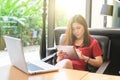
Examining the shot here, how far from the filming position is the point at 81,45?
2.46 m

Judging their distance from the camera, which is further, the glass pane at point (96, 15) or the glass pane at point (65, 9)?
the glass pane at point (96, 15)

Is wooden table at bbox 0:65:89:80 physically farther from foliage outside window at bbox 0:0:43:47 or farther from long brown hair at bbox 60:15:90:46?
foliage outside window at bbox 0:0:43:47

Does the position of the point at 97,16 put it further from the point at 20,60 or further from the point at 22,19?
the point at 20,60

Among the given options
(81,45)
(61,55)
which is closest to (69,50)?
(61,55)

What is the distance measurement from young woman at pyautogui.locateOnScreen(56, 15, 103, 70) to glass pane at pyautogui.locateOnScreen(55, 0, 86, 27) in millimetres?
1296

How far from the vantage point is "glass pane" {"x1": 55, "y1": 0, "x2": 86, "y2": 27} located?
3.79 m

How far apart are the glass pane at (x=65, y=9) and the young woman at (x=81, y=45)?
4.25ft

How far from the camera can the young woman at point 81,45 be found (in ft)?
7.50

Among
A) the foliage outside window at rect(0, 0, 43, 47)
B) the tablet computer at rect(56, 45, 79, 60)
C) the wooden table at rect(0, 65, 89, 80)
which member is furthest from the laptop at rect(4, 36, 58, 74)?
the foliage outside window at rect(0, 0, 43, 47)

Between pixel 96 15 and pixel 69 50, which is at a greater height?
pixel 96 15

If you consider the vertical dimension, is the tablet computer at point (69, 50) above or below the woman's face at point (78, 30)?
below

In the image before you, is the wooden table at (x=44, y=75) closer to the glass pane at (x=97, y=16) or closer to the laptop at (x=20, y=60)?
the laptop at (x=20, y=60)

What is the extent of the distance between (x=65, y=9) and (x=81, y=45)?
5.65ft

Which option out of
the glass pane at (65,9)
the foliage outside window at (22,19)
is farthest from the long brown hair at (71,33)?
the glass pane at (65,9)
